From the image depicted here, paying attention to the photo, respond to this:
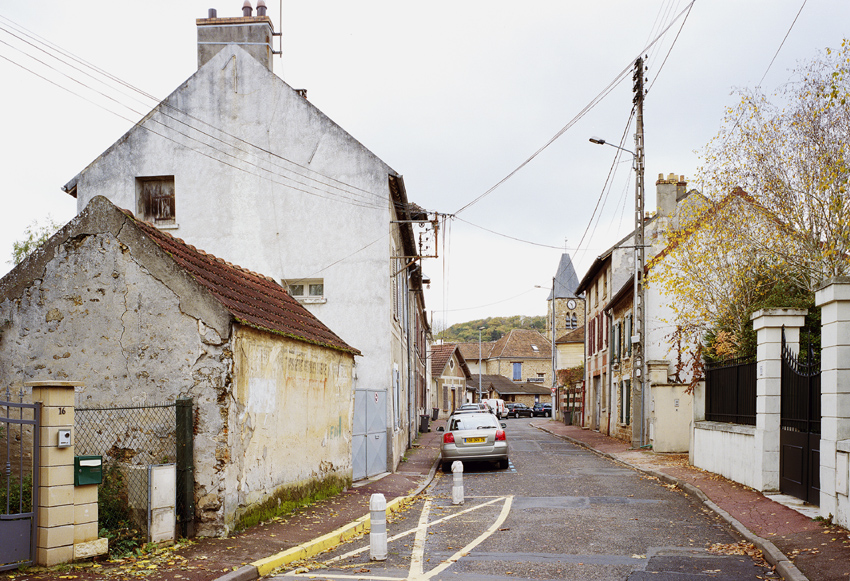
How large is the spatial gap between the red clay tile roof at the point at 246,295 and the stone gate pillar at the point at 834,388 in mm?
7382

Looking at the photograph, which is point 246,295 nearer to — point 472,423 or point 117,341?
point 117,341

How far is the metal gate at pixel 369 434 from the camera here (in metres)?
16.1

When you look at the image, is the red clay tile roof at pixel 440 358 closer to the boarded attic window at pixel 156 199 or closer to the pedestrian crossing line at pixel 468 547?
the boarded attic window at pixel 156 199

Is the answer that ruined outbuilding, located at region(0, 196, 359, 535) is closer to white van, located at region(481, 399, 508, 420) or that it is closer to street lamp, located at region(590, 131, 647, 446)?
street lamp, located at region(590, 131, 647, 446)

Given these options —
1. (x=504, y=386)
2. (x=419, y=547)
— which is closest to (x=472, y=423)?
(x=419, y=547)

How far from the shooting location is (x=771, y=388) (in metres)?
12.5

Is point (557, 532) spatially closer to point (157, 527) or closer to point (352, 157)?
point (157, 527)

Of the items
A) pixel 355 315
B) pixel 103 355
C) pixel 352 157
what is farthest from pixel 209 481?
pixel 352 157

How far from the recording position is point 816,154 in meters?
15.4

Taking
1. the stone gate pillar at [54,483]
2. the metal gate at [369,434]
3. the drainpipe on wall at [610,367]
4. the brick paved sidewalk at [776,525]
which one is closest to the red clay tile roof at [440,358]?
the drainpipe on wall at [610,367]

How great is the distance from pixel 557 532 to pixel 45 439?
6.27 meters

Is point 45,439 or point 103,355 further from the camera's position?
Answer: point 103,355

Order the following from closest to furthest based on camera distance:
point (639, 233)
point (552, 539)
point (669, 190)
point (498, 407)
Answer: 1. point (552, 539)
2. point (639, 233)
3. point (669, 190)
4. point (498, 407)

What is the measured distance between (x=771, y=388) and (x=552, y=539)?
541 centimetres
